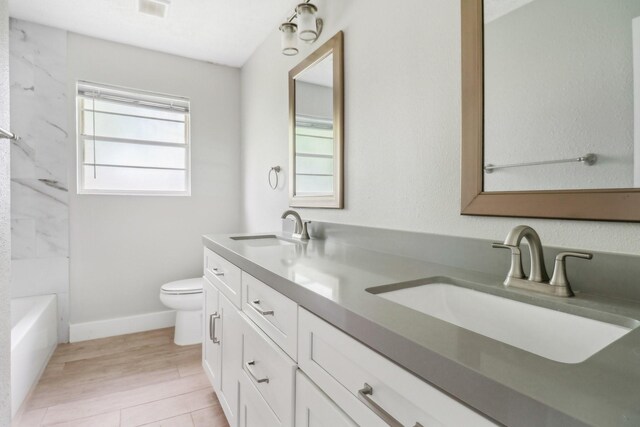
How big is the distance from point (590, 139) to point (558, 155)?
73mm

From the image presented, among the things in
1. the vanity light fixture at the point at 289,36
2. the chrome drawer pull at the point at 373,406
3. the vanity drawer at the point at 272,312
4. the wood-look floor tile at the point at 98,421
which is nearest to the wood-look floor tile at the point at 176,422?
the wood-look floor tile at the point at 98,421

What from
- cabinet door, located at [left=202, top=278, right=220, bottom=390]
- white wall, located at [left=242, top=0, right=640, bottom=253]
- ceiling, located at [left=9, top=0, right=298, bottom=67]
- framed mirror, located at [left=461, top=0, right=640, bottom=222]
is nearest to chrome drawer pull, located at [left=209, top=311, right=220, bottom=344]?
cabinet door, located at [left=202, top=278, right=220, bottom=390]

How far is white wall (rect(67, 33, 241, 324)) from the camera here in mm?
2562

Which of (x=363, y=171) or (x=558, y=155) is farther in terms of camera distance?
(x=363, y=171)

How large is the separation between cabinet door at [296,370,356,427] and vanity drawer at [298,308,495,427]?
0.02 metres

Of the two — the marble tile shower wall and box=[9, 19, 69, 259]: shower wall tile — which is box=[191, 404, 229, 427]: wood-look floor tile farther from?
box=[9, 19, 69, 259]: shower wall tile

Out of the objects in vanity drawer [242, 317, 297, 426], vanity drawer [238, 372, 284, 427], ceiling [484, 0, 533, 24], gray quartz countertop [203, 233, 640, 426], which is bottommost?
vanity drawer [238, 372, 284, 427]

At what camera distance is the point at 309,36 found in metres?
1.70

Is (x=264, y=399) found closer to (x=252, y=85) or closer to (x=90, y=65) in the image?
(x=252, y=85)

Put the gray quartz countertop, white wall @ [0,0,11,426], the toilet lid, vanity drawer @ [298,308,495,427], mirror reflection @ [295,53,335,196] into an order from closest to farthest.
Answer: the gray quartz countertop
vanity drawer @ [298,308,495,427]
white wall @ [0,0,11,426]
mirror reflection @ [295,53,335,196]
the toilet lid

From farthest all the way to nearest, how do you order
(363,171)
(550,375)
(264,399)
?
(363,171) < (264,399) < (550,375)

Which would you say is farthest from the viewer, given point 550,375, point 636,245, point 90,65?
point 90,65

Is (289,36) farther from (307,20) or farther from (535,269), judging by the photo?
(535,269)

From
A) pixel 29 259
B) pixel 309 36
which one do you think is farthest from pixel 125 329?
pixel 309 36
